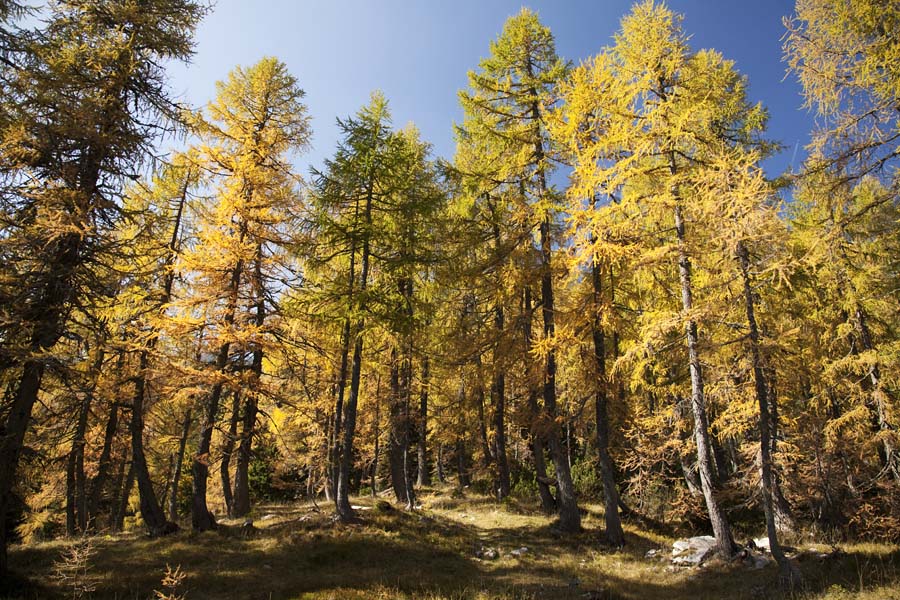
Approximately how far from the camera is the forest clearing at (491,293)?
8734 millimetres

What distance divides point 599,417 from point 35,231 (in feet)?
45.4

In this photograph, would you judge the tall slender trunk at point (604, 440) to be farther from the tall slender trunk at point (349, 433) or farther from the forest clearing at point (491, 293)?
the tall slender trunk at point (349, 433)

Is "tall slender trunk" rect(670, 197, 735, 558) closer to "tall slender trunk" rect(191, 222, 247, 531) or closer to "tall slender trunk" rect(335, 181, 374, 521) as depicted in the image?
"tall slender trunk" rect(335, 181, 374, 521)

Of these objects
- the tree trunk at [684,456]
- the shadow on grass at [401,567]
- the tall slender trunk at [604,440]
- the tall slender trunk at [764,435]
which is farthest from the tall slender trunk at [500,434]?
the tall slender trunk at [764,435]

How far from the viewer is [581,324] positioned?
12664 mm

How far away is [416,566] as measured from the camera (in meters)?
10.5

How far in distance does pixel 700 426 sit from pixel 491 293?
6861mm

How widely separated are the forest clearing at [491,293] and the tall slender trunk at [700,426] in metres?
0.08

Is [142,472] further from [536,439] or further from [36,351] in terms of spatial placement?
[536,439]

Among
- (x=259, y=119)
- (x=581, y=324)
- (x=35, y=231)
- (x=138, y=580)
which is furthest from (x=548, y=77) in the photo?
(x=138, y=580)

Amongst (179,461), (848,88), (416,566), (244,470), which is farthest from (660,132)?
(179,461)

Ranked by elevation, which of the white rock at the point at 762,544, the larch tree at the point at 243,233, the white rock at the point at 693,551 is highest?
the larch tree at the point at 243,233

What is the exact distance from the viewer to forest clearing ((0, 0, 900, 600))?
344 inches

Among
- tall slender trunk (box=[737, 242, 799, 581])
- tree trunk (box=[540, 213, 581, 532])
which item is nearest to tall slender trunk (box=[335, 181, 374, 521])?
tree trunk (box=[540, 213, 581, 532])
